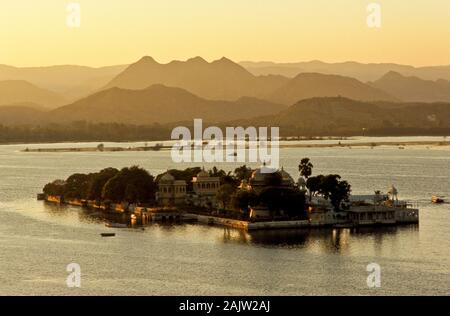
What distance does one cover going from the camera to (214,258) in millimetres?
26281

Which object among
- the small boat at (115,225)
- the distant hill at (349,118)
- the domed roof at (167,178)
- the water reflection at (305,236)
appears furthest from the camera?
the distant hill at (349,118)

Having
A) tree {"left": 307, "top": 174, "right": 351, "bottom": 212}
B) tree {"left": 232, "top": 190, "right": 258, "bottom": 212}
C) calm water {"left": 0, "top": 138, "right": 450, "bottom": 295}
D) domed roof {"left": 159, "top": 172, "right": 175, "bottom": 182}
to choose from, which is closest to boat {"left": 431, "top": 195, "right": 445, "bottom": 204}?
calm water {"left": 0, "top": 138, "right": 450, "bottom": 295}

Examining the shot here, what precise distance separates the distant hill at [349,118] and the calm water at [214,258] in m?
131

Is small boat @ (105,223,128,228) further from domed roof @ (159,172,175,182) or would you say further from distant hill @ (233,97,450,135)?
distant hill @ (233,97,450,135)

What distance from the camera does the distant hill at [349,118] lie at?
559ft

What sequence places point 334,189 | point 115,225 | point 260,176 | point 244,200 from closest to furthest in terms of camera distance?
point 115,225
point 244,200
point 334,189
point 260,176

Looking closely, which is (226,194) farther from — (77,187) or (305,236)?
(77,187)

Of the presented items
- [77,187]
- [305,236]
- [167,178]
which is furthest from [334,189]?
[77,187]

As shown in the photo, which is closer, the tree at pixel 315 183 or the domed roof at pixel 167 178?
the tree at pixel 315 183

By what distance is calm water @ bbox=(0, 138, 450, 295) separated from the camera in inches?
870

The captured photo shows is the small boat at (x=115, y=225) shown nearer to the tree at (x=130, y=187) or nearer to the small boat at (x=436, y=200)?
the tree at (x=130, y=187)

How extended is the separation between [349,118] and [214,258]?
165m

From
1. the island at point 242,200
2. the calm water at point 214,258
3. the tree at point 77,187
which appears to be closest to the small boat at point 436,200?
the calm water at point 214,258

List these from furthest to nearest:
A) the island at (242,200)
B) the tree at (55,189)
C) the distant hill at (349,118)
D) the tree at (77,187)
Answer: the distant hill at (349,118) → the tree at (55,189) → the tree at (77,187) → the island at (242,200)
